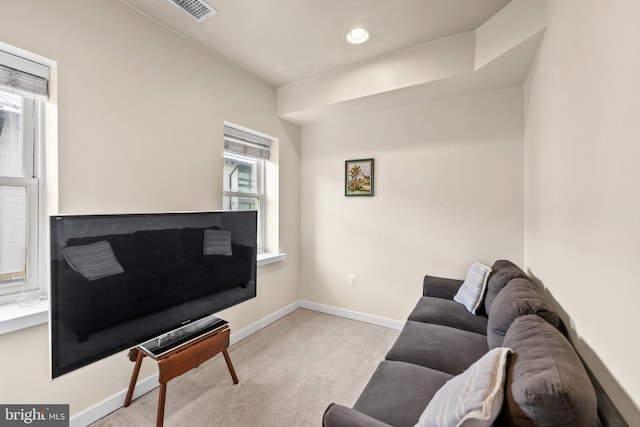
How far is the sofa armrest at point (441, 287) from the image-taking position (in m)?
2.39

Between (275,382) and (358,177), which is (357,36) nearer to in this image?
(358,177)

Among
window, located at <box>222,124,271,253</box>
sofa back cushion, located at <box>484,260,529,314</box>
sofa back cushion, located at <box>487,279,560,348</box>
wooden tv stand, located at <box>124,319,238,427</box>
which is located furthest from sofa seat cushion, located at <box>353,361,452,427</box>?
window, located at <box>222,124,271,253</box>

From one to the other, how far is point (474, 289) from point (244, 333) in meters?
2.14

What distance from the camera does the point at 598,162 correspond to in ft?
3.34

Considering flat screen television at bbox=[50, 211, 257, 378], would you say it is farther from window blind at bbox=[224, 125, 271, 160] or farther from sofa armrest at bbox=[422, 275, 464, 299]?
sofa armrest at bbox=[422, 275, 464, 299]

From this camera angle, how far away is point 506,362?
91 cm

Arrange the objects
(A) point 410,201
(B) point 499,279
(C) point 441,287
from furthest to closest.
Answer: (A) point 410,201
(C) point 441,287
(B) point 499,279

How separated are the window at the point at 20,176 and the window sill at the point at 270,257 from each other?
166cm

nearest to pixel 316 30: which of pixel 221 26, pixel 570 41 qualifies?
pixel 221 26

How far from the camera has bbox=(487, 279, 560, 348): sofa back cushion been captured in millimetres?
1224

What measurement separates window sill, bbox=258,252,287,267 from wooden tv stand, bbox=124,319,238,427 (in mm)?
1011

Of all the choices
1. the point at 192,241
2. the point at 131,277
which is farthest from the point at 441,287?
the point at 131,277

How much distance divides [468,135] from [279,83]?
6.74 feet

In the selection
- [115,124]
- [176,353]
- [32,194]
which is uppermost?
[115,124]
